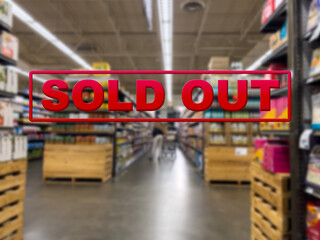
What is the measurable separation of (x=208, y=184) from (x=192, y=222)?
7.37ft

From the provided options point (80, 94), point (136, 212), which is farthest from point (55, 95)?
point (136, 212)

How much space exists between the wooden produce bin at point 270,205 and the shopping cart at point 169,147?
717 centimetres

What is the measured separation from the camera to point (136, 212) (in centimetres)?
318

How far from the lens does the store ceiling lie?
26.1 ft

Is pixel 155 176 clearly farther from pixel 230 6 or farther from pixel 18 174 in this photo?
pixel 230 6

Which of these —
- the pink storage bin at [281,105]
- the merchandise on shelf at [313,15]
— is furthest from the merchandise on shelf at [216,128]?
the merchandise on shelf at [313,15]

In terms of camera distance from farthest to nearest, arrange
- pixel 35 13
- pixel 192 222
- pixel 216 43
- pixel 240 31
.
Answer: pixel 216 43 → pixel 240 31 → pixel 35 13 → pixel 192 222

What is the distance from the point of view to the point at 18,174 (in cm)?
217

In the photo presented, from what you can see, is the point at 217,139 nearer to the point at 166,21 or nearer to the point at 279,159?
the point at 279,159

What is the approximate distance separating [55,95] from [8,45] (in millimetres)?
2236

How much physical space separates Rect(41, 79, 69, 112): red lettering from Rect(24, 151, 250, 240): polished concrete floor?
2272 mm

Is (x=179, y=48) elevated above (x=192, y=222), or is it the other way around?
(x=179, y=48)

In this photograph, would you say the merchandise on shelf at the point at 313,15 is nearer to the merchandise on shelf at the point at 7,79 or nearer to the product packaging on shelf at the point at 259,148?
the product packaging on shelf at the point at 259,148

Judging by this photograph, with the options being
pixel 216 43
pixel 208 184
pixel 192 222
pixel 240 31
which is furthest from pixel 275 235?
pixel 216 43
